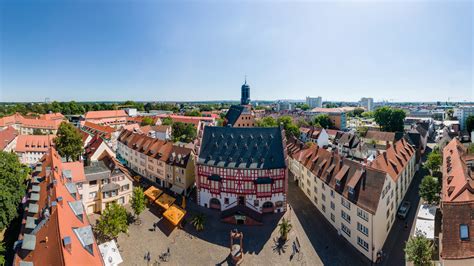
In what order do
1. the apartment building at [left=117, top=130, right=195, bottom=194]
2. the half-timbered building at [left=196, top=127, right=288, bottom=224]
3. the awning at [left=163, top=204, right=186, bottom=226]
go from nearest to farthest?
the awning at [left=163, top=204, right=186, bottom=226]
the half-timbered building at [left=196, top=127, right=288, bottom=224]
the apartment building at [left=117, top=130, right=195, bottom=194]

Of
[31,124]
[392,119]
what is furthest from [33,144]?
[392,119]

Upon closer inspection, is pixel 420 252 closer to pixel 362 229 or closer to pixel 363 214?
pixel 362 229

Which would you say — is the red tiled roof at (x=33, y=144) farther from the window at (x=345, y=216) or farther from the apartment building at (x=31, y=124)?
the window at (x=345, y=216)

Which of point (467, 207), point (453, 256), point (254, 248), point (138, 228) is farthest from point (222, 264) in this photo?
point (467, 207)

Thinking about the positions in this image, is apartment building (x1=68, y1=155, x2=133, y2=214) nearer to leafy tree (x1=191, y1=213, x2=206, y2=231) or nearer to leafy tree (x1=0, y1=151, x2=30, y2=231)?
leafy tree (x1=0, y1=151, x2=30, y2=231)

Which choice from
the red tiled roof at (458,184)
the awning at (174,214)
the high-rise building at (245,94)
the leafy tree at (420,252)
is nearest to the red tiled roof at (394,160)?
the red tiled roof at (458,184)

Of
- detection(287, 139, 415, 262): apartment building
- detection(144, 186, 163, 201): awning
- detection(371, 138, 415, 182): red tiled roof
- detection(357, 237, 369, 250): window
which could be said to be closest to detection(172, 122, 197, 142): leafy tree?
detection(144, 186, 163, 201): awning
